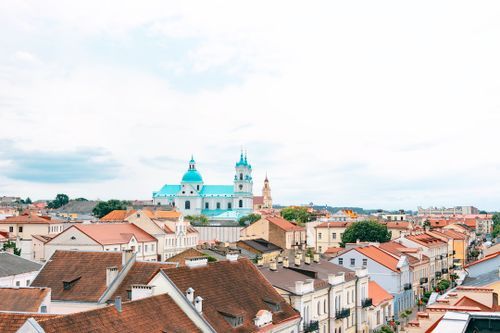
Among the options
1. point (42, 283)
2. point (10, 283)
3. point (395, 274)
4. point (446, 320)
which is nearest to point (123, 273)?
point (42, 283)

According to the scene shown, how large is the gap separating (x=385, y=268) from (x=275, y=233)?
1928 inches

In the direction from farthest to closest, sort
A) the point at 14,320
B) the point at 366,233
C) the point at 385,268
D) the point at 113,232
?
the point at 366,233 → the point at 113,232 → the point at 385,268 → the point at 14,320

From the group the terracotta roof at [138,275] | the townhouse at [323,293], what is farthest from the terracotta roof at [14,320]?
the townhouse at [323,293]

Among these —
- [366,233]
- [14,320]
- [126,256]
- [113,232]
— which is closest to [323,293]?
[126,256]

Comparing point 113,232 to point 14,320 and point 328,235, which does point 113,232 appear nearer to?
point 328,235

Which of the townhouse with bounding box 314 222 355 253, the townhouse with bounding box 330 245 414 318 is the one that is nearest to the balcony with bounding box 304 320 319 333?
the townhouse with bounding box 330 245 414 318

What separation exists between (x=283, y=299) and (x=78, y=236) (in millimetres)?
45167

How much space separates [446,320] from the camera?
53.6ft

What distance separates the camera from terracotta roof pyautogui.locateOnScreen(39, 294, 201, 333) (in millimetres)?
23766

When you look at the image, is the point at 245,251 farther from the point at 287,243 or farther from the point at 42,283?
the point at 42,283

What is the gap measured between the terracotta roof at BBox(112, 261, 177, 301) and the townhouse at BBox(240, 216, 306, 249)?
243 feet

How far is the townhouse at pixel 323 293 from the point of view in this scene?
132 feet

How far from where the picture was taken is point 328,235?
117 m

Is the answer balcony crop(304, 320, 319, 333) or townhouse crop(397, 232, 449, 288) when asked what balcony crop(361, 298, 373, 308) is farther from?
townhouse crop(397, 232, 449, 288)
